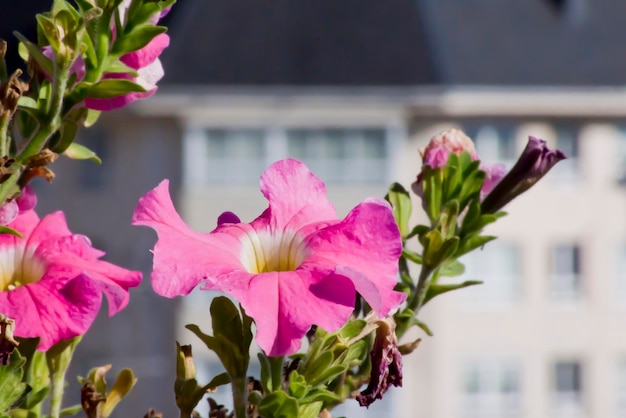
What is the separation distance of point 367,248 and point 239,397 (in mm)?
73

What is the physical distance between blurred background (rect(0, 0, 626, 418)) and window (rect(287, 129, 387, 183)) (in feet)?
0.07

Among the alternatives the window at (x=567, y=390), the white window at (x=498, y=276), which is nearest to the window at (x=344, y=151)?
the white window at (x=498, y=276)

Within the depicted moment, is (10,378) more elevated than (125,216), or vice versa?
(125,216)

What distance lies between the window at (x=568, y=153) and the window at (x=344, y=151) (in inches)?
72.7

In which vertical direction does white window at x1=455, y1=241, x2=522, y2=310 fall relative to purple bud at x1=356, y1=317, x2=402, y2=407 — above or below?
above

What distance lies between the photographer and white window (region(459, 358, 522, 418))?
470 inches

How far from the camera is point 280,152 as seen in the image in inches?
445

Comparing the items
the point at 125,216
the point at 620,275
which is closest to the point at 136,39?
the point at 125,216

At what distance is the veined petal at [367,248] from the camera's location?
396mm

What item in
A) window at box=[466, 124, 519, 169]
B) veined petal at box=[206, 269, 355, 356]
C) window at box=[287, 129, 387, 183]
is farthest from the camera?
window at box=[466, 124, 519, 169]

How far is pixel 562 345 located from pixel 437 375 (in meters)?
1.39

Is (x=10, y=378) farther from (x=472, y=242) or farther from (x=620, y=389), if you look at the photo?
(x=620, y=389)

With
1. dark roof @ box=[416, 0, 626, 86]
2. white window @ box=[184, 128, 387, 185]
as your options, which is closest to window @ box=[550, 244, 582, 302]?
dark roof @ box=[416, 0, 626, 86]

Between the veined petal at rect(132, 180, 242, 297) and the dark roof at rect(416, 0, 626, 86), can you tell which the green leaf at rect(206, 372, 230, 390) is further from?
the dark roof at rect(416, 0, 626, 86)
